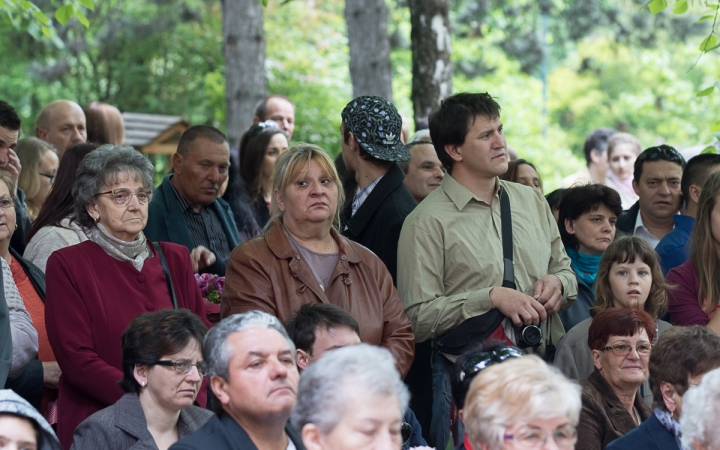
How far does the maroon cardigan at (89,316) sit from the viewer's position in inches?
176

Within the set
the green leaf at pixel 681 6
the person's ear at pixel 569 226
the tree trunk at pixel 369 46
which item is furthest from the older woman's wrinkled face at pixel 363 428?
the tree trunk at pixel 369 46

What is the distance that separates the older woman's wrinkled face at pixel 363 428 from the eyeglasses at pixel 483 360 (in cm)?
61

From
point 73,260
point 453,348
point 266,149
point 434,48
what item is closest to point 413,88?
point 434,48

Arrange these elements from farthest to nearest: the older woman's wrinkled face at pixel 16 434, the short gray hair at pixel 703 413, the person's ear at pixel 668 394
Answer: the person's ear at pixel 668 394, the short gray hair at pixel 703 413, the older woman's wrinkled face at pixel 16 434

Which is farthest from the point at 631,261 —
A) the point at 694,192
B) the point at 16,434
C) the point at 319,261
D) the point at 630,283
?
the point at 16,434

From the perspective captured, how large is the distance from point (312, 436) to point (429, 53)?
593 centimetres

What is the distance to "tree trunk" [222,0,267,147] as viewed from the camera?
35.6 feet

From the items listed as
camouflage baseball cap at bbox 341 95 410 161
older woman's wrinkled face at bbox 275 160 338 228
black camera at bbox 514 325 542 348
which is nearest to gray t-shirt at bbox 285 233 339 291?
older woman's wrinkled face at bbox 275 160 338 228

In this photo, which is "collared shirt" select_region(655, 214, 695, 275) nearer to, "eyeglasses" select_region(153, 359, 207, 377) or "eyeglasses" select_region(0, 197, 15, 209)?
"eyeglasses" select_region(153, 359, 207, 377)

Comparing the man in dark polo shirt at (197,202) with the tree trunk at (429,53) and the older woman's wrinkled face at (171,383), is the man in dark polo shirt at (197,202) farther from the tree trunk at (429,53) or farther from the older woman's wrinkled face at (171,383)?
the tree trunk at (429,53)

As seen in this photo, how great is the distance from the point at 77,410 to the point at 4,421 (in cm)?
130

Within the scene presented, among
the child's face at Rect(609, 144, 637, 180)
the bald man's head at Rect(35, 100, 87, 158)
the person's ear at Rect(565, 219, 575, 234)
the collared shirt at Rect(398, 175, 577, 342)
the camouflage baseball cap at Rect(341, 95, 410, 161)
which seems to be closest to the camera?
the collared shirt at Rect(398, 175, 577, 342)

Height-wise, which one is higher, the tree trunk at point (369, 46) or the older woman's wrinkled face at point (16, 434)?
the tree trunk at point (369, 46)

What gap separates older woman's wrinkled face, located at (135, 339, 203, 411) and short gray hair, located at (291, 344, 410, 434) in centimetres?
108
